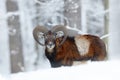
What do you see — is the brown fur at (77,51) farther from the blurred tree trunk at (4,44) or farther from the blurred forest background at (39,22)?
the blurred tree trunk at (4,44)

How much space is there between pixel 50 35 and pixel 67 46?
10cm

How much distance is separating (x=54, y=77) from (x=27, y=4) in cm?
36

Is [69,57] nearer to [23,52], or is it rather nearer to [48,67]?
[48,67]

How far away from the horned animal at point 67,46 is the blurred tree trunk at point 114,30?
39mm

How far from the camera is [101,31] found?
4.04 feet

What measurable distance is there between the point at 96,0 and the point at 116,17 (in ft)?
0.42

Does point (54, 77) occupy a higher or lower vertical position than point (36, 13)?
lower

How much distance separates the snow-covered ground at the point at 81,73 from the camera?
120 centimetres

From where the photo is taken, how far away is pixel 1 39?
1140mm

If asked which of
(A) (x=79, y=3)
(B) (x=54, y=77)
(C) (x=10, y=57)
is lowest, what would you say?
(B) (x=54, y=77)

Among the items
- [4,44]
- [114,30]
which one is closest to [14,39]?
[4,44]

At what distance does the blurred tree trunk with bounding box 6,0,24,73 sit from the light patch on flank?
0.27 meters

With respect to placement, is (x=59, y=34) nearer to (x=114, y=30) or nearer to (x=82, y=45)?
(x=82, y=45)

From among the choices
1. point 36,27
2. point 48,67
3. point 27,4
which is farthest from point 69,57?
point 27,4
